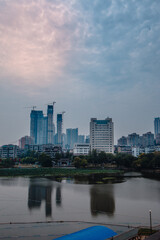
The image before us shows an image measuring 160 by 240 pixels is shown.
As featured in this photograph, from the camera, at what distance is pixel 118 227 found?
18609 mm

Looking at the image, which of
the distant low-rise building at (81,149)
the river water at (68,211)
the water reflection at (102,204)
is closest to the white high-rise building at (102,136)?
the distant low-rise building at (81,149)

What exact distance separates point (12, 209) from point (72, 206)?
751 centimetres

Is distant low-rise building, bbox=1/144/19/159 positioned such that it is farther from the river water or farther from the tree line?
the river water

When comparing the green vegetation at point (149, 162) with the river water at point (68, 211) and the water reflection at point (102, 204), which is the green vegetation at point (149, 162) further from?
the water reflection at point (102, 204)

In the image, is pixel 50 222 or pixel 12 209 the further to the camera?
pixel 12 209

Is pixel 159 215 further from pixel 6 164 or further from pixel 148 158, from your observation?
pixel 6 164

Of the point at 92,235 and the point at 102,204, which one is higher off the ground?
the point at 92,235

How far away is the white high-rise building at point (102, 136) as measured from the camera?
164 m

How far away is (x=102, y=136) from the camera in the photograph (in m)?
166

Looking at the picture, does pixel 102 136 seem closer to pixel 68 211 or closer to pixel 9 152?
pixel 9 152

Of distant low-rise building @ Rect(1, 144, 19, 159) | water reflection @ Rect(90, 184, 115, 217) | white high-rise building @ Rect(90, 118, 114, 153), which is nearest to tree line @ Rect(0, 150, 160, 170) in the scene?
water reflection @ Rect(90, 184, 115, 217)

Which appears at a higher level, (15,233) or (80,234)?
(80,234)

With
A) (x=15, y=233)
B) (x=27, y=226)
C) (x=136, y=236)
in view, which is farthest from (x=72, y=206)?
(x=136, y=236)

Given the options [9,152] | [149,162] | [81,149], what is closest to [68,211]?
[149,162]
